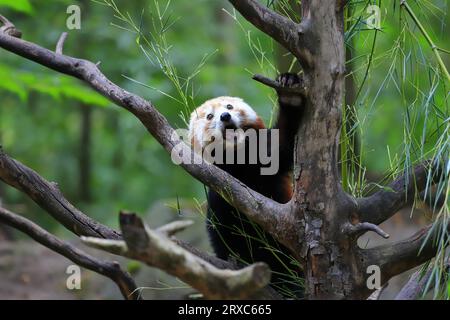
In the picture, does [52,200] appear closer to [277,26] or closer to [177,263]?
[177,263]

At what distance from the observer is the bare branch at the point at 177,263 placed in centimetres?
165

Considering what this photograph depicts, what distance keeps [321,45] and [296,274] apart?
3.28 feet

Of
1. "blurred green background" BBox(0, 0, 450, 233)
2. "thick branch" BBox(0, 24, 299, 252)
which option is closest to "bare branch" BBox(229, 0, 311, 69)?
"thick branch" BBox(0, 24, 299, 252)

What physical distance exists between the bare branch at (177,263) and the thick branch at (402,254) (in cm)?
70

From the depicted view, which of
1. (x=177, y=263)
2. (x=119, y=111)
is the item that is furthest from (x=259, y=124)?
(x=119, y=111)

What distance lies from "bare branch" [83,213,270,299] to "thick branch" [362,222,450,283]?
0.70 meters

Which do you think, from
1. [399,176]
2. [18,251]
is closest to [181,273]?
[399,176]

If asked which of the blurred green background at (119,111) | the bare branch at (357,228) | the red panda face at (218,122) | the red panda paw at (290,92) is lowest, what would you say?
the bare branch at (357,228)

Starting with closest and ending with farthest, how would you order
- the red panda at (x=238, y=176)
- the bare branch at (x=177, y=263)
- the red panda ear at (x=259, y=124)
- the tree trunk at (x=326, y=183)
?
the bare branch at (x=177, y=263) → the tree trunk at (x=326, y=183) → the red panda at (x=238, y=176) → the red panda ear at (x=259, y=124)

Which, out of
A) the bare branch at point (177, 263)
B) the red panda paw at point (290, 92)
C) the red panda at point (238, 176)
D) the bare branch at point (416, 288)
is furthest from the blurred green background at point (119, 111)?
the bare branch at point (177, 263)

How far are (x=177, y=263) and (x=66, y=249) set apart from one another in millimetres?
657

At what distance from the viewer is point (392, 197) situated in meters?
2.39

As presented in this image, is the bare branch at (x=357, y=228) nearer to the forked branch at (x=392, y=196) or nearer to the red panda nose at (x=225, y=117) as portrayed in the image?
the forked branch at (x=392, y=196)
